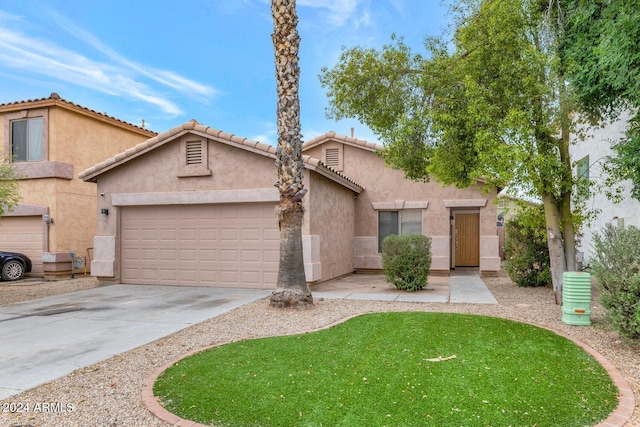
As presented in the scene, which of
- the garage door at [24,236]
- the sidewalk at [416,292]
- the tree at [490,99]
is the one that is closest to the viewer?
the tree at [490,99]

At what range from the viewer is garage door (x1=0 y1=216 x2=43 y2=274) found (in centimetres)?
1585

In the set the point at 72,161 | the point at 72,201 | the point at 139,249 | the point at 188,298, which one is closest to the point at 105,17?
the point at 72,161

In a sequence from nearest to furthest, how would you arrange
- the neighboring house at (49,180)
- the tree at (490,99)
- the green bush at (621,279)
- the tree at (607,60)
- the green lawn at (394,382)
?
the green lawn at (394,382) → the green bush at (621,279) → the tree at (607,60) → the tree at (490,99) → the neighboring house at (49,180)

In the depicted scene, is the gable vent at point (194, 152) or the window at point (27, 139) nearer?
the gable vent at point (194, 152)

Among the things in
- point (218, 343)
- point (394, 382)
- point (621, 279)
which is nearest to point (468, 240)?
point (621, 279)

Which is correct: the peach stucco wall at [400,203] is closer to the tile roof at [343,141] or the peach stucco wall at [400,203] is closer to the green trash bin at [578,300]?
the tile roof at [343,141]

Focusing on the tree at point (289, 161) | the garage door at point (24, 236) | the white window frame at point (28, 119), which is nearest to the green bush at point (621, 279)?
the tree at point (289, 161)

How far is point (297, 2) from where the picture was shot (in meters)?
9.05

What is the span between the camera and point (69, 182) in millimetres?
16016

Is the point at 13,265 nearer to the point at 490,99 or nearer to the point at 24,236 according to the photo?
the point at 24,236

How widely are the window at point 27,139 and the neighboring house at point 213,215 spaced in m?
4.08

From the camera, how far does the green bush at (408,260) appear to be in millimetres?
11094

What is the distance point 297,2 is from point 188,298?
7.23 meters

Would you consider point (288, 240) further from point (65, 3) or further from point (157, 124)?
point (157, 124)
